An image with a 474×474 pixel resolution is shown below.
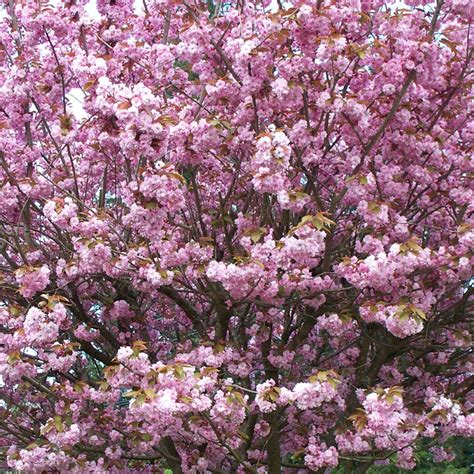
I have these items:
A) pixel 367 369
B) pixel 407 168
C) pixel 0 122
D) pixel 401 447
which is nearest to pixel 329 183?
pixel 407 168

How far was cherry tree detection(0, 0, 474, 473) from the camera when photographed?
4.61 metres

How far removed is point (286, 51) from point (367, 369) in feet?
9.38

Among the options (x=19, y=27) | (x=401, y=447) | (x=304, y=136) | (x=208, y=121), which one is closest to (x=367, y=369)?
(x=401, y=447)

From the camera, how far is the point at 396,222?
5176mm

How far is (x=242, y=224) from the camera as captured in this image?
18.2 ft

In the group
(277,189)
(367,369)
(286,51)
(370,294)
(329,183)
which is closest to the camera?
(277,189)

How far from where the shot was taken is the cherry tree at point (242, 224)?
4.61m

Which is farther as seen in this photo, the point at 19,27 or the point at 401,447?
the point at 19,27

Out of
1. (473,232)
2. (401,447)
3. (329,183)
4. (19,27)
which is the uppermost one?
(19,27)

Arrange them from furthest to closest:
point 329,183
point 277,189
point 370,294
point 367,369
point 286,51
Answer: point 367,369 → point 329,183 → point 370,294 → point 286,51 → point 277,189

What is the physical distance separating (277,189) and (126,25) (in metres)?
2.61

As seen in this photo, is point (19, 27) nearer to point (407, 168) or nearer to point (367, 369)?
point (407, 168)

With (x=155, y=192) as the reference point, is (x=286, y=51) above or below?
above

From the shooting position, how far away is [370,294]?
209 inches
